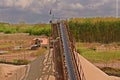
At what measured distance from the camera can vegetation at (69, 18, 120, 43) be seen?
4366cm

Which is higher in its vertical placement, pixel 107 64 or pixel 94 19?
pixel 94 19

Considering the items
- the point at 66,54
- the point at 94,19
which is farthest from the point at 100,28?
the point at 66,54

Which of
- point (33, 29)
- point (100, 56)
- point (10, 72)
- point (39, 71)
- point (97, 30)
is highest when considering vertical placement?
point (39, 71)

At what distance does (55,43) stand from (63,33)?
846 mm

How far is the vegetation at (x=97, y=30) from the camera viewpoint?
43.7 metres

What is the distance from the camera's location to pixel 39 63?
1551cm

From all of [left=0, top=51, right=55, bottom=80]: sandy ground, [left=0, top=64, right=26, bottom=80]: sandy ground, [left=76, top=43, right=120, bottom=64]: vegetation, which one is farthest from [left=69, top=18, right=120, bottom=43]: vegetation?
[left=0, top=51, right=55, bottom=80]: sandy ground

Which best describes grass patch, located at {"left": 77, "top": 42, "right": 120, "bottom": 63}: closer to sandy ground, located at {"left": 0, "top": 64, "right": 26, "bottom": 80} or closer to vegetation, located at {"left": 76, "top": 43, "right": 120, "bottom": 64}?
vegetation, located at {"left": 76, "top": 43, "right": 120, "bottom": 64}

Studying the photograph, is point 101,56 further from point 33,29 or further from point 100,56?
point 33,29

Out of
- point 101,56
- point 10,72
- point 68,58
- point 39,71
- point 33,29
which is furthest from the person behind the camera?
point 33,29

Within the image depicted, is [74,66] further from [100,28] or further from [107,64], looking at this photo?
[100,28]

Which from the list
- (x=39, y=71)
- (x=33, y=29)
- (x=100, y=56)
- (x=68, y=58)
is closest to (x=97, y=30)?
(x=100, y=56)

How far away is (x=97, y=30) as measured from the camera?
148ft

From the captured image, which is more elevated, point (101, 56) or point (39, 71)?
point (39, 71)
